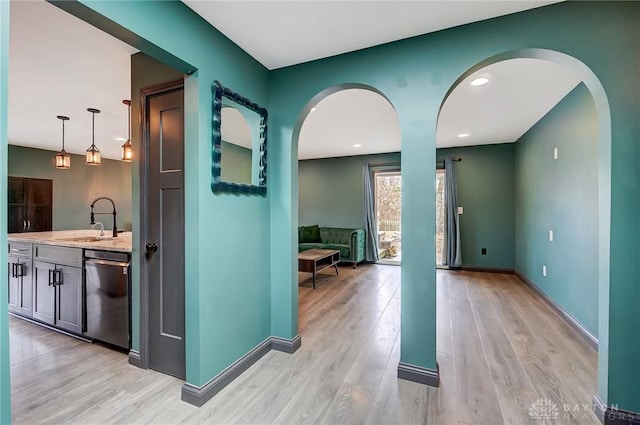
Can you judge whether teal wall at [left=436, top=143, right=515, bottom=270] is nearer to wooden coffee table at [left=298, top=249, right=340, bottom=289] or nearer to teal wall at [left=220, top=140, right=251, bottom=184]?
wooden coffee table at [left=298, top=249, right=340, bottom=289]

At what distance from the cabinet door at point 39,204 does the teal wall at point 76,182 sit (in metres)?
0.10

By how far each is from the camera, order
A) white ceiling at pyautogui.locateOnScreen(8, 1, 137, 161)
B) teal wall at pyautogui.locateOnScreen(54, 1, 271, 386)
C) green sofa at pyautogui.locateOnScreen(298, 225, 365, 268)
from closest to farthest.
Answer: teal wall at pyautogui.locateOnScreen(54, 1, 271, 386) → white ceiling at pyautogui.locateOnScreen(8, 1, 137, 161) → green sofa at pyautogui.locateOnScreen(298, 225, 365, 268)

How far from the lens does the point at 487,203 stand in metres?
5.64

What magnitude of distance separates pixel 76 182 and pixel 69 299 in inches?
203

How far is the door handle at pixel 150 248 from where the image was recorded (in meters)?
2.19

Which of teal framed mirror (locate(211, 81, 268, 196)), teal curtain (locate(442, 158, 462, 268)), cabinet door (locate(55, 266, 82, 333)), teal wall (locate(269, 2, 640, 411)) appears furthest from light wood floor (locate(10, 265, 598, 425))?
teal curtain (locate(442, 158, 462, 268))

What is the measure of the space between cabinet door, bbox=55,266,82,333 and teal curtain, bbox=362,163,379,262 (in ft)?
16.5

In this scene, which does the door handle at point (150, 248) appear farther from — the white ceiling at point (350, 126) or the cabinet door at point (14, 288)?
the cabinet door at point (14, 288)

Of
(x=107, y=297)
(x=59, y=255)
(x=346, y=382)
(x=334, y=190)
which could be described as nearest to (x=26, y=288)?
(x=59, y=255)

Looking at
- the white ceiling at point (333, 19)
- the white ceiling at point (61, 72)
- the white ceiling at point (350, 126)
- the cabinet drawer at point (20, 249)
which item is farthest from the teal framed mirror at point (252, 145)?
the cabinet drawer at point (20, 249)

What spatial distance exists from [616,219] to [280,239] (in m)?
2.21

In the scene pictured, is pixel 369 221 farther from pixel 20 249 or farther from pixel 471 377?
pixel 20 249

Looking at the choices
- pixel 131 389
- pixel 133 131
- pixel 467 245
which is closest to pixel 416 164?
pixel 133 131

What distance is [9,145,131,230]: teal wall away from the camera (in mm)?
5871
